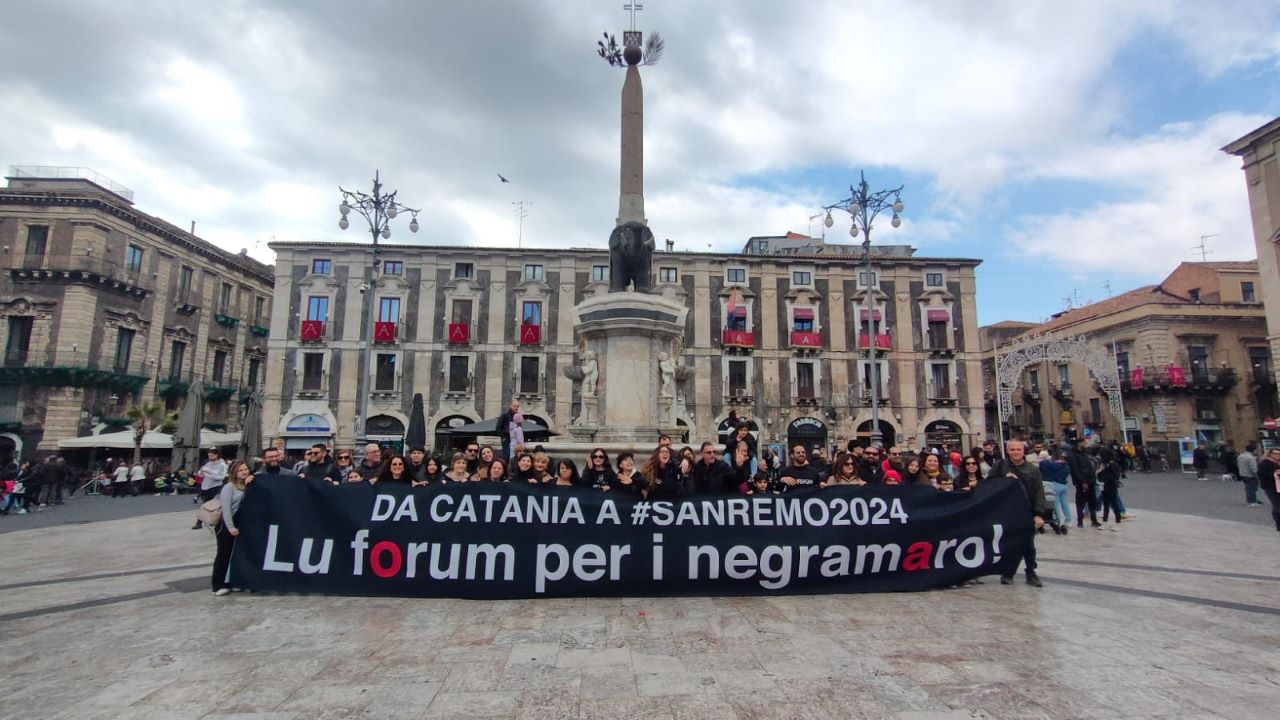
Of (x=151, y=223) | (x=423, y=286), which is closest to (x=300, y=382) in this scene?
(x=423, y=286)

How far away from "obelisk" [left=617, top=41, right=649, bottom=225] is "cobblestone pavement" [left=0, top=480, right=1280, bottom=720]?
991 cm

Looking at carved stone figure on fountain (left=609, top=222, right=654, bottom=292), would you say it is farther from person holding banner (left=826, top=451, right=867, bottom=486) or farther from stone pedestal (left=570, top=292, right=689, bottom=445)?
person holding banner (left=826, top=451, right=867, bottom=486)

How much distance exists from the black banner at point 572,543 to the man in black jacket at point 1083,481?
730cm

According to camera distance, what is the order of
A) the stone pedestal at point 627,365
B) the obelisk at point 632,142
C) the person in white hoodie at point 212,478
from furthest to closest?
1. the obelisk at point 632,142
2. the stone pedestal at point 627,365
3. the person in white hoodie at point 212,478

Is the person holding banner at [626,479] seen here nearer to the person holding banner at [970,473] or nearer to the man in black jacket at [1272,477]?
the person holding banner at [970,473]

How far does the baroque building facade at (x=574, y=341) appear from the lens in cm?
3428

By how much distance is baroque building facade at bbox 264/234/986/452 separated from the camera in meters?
34.3

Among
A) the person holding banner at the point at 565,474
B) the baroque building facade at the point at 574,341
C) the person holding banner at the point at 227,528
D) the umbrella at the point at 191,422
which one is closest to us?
the person holding banner at the point at 227,528

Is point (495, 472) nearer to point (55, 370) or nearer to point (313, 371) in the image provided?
point (313, 371)

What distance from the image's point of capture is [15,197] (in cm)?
3073

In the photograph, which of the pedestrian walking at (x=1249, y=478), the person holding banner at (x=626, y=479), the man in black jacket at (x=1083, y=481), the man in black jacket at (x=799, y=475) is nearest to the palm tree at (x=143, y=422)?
the person holding banner at (x=626, y=479)

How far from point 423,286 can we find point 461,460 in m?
30.9

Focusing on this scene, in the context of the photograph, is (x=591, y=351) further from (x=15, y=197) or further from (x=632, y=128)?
(x=15, y=197)

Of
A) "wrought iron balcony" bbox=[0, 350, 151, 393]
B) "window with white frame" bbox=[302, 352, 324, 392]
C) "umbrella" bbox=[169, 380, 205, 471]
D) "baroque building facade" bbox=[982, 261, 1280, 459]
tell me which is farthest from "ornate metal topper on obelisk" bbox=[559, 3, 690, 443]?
"baroque building facade" bbox=[982, 261, 1280, 459]
